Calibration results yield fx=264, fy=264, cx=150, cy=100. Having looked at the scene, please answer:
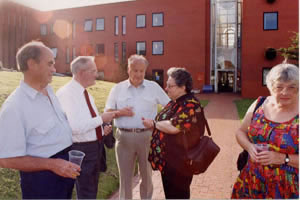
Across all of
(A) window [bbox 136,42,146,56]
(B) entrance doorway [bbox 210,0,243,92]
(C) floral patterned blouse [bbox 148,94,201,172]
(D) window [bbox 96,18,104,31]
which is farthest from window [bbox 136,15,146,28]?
(C) floral patterned blouse [bbox 148,94,201,172]

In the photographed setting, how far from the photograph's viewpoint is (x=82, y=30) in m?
32.7

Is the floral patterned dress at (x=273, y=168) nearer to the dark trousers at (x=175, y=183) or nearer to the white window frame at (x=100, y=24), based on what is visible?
the dark trousers at (x=175, y=183)

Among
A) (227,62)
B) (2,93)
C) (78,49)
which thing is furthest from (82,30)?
(2,93)

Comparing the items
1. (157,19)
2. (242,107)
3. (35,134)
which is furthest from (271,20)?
(35,134)

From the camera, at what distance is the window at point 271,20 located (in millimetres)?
22562

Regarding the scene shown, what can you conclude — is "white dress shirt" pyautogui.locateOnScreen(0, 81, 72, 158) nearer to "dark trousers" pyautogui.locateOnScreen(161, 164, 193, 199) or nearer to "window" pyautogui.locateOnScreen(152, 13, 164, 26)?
"dark trousers" pyautogui.locateOnScreen(161, 164, 193, 199)

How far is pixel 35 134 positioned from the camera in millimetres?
2076

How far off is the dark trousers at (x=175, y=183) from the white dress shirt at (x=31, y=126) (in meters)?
1.19

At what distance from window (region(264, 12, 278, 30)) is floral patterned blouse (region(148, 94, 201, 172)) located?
2295cm

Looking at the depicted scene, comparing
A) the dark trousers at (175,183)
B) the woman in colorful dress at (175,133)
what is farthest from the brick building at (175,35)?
the dark trousers at (175,183)

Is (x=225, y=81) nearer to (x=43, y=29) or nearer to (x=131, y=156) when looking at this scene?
(x=43, y=29)

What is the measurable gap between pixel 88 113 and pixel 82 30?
105 feet

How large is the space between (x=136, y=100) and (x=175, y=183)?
1.28 meters

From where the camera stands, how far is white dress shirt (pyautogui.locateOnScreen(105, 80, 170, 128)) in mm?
3663
